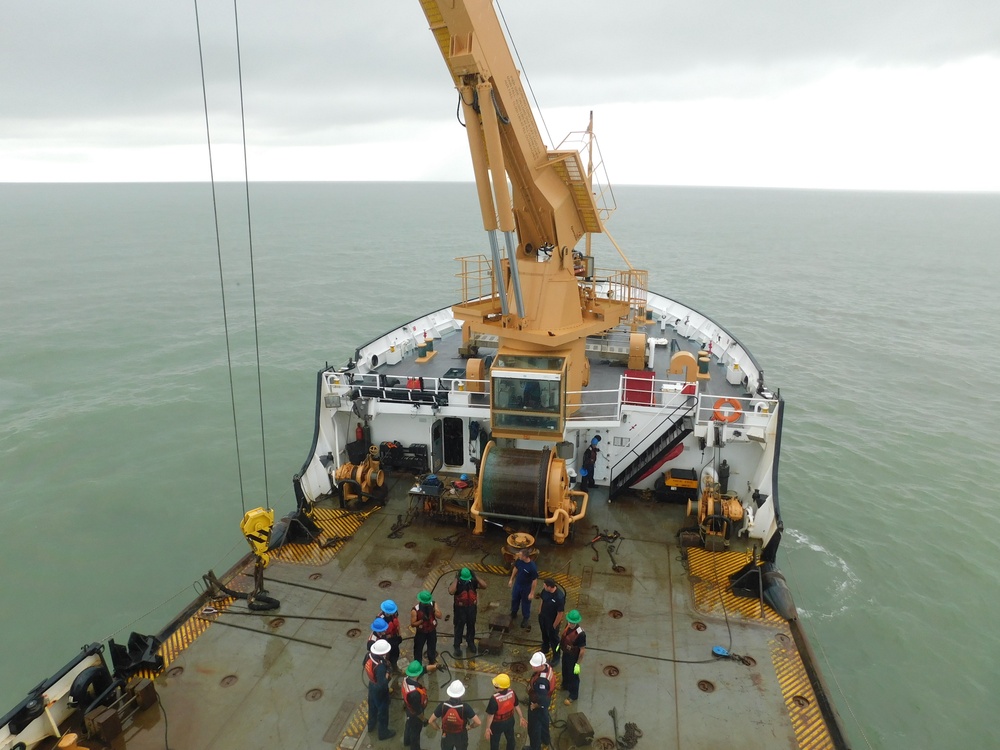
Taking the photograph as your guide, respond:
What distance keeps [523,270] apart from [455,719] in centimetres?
799

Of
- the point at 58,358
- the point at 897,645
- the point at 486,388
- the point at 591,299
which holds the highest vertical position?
the point at 591,299

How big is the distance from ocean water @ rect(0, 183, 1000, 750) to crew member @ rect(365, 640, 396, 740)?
6.51 meters

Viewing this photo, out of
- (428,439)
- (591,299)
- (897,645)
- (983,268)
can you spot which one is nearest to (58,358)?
(428,439)

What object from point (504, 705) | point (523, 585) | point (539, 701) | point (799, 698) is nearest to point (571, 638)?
point (539, 701)

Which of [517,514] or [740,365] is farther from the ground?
[740,365]

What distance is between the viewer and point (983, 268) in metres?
60.5

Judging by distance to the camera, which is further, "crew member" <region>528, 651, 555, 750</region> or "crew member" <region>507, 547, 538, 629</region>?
"crew member" <region>507, 547, 538, 629</region>

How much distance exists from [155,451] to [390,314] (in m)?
19.3

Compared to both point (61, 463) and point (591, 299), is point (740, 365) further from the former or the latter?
point (61, 463)

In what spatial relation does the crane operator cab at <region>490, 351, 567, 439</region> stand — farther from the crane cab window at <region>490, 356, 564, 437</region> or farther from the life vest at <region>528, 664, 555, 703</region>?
the life vest at <region>528, 664, 555, 703</region>

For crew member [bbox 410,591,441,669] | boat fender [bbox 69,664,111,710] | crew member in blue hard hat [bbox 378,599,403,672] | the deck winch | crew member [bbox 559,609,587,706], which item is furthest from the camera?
the deck winch

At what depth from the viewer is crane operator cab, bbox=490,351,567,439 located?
10.6m

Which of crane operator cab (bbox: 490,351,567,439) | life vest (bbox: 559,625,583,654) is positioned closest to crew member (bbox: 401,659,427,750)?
life vest (bbox: 559,625,583,654)

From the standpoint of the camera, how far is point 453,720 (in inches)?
231
